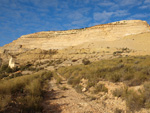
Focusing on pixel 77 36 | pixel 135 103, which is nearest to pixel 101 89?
pixel 135 103

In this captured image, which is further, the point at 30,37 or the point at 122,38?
the point at 30,37

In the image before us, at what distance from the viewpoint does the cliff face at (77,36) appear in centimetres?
3163

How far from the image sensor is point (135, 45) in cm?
2603

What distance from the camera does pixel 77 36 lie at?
35.9 metres

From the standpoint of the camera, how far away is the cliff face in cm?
3163

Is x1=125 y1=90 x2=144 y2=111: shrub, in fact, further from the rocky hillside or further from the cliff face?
the cliff face

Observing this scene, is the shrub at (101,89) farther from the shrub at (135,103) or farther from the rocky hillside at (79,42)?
the rocky hillside at (79,42)

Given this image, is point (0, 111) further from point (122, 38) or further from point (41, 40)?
point (41, 40)

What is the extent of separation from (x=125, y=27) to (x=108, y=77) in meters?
32.4

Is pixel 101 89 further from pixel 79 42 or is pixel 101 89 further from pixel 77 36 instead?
pixel 77 36

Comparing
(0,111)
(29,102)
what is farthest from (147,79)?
(0,111)

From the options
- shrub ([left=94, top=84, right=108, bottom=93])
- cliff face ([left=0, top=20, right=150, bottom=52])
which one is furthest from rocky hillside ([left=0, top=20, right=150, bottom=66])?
shrub ([left=94, top=84, right=108, bottom=93])

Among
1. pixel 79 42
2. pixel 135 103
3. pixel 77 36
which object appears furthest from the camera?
pixel 77 36

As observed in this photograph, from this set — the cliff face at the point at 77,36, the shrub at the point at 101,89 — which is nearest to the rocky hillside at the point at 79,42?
the cliff face at the point at 77,36
